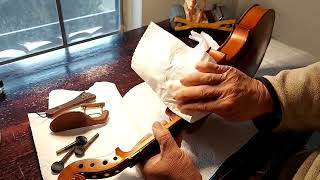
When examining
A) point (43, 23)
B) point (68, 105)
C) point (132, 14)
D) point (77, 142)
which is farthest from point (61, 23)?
point (77, 142)

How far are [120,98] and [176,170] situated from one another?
28 centimetres

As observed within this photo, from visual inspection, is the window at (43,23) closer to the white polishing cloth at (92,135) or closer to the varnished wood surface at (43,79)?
the varnished wood surface at (43,79)

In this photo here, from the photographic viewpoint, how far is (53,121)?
57 centimetres

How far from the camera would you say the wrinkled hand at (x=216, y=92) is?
19.0 inches

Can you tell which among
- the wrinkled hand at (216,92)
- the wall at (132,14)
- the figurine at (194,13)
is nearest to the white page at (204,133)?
the wrinkled hand at (216,92)

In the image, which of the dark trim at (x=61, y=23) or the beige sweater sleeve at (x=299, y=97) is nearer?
the beige sweater sleeve at (x=299, y=97)

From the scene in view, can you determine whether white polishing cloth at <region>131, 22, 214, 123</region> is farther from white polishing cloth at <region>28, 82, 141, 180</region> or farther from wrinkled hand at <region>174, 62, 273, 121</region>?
white polishing cloth at <region>28, 82, 141, 180</region>

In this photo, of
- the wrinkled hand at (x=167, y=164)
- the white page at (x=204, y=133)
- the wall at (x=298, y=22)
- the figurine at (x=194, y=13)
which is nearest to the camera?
the wrinkled hand at (x=167, y=164)

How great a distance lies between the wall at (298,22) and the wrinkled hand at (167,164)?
932 mm

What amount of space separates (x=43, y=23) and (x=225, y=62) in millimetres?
856

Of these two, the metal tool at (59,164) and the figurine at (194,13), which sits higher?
the figurine at (194,13)

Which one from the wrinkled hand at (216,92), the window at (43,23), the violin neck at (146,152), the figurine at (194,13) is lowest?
the window at (43,23)

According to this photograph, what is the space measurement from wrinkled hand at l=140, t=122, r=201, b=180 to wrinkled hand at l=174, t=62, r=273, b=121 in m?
0.06

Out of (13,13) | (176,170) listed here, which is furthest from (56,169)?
(13,13)
